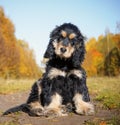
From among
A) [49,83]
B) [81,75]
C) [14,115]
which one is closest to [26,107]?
[14,115]

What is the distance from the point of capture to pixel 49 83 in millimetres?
7762

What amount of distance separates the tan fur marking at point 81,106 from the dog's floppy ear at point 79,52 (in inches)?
27.6

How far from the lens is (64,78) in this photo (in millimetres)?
7746

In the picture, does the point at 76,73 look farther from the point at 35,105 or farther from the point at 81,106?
the point at 35,105

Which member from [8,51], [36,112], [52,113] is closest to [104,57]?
[8,51]

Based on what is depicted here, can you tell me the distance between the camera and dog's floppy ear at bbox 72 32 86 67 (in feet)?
25.5

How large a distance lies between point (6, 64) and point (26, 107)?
23370 mm

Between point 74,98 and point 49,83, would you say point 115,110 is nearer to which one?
point 74,98

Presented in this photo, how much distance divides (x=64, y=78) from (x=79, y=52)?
65 cm

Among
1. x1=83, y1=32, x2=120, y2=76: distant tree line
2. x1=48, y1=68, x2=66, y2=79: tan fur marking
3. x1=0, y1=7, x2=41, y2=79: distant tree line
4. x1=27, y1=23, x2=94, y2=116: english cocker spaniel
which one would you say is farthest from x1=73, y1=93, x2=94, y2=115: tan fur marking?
x1=83, y1=32, x2=120, y2=76: distant tree line

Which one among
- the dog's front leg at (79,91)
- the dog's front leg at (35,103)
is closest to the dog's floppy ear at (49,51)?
the dog's front leg at (79,91)

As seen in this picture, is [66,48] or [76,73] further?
[76,73]

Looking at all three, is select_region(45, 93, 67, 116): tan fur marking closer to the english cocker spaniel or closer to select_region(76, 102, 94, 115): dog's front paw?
the english cocker spaniel

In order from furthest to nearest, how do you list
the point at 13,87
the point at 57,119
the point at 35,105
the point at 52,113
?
the point at 13,87, the point at 35,105, the point at 52,113, the point at 57,119
